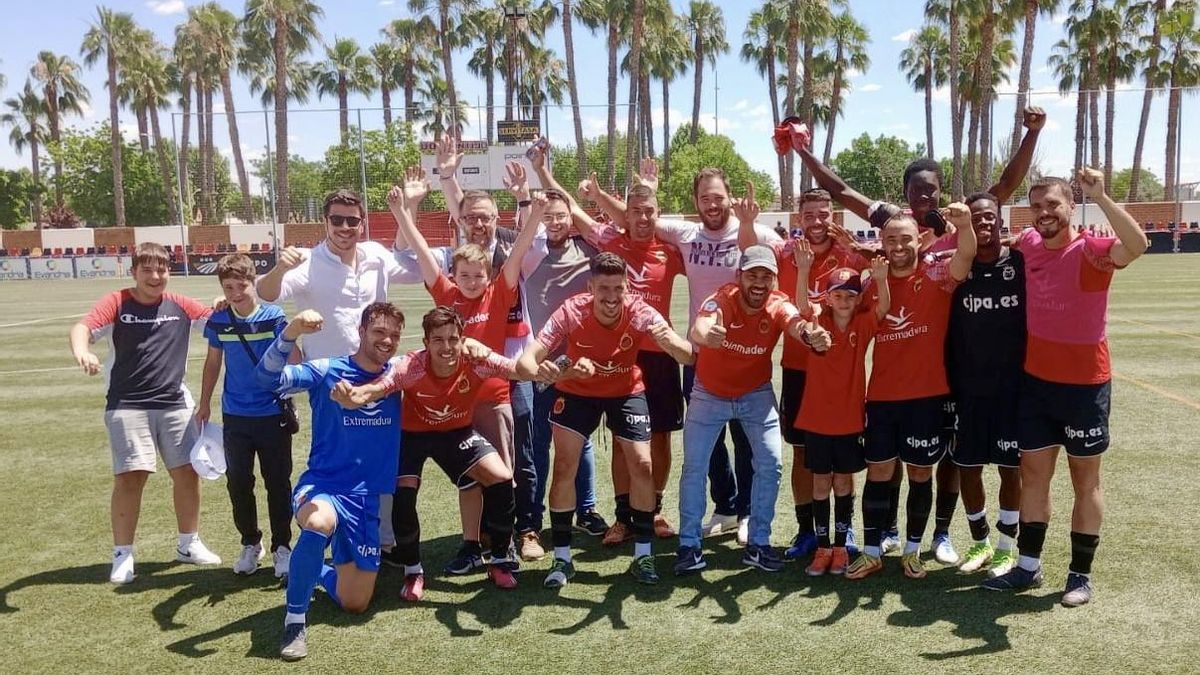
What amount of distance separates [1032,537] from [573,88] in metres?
40.4

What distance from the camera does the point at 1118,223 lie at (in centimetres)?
430

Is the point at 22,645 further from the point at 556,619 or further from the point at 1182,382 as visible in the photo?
the point at 1182,382

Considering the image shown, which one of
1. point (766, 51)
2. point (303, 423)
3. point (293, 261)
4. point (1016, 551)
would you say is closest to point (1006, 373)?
point (1016, 551)

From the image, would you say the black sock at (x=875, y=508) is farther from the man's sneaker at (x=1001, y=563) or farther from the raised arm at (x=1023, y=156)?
the raised arm at (x=1023, y=156)

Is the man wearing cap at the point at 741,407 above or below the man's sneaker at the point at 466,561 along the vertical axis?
above

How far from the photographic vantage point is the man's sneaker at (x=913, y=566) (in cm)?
503

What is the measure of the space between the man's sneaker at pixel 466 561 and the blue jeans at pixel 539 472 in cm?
43

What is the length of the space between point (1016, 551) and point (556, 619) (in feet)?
9.82

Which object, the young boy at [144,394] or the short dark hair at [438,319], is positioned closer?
the short dark hair at [438,319]

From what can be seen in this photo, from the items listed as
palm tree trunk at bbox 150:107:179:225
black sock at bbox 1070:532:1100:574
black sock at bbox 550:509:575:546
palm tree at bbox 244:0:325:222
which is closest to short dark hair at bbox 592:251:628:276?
black sock at bbox 550:509:575:546

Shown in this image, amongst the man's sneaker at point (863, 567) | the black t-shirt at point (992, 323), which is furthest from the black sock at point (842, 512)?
the black t-shirt at point (992, 323)

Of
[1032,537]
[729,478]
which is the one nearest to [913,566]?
[1032,537]

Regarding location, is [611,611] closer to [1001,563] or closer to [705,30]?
[1001,563]

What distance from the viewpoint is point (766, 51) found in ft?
185
